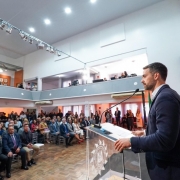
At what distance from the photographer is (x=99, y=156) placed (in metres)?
1.56

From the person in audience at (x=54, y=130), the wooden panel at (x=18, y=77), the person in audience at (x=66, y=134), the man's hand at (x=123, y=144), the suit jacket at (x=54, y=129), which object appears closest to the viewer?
the man's hand at (x=123, y=144)

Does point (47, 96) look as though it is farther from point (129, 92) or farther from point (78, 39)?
point (129, 92)

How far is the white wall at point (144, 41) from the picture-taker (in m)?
6.21

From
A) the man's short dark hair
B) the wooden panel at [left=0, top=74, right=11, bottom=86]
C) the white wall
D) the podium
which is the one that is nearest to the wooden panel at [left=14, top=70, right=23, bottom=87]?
the wooden panel at [left=0, top=74, right=11, bottom=86]

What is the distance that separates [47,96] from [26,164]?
6.88m

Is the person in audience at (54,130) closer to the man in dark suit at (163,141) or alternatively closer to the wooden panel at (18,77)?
the man in dark suit at (163,141)

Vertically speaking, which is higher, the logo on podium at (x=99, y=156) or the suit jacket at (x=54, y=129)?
the logo on podium at (x=99, y=156)

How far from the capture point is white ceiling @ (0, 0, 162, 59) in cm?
679

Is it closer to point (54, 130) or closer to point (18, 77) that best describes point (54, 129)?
point (54, 130)

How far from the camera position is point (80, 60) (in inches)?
354

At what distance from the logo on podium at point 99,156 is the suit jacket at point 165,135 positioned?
0.78 metres

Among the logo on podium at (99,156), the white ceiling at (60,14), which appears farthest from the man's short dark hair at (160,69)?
the white ceiling at (60,14)

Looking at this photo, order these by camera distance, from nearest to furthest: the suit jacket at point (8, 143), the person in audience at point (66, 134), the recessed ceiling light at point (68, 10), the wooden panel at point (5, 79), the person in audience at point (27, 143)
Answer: the suit jacket at point (8, 143), the person in audience at point (27, 143), the person in audience at point (66, 134), the recessed ceiling light at point (68, 10), the wooden panel at point (5, 79)

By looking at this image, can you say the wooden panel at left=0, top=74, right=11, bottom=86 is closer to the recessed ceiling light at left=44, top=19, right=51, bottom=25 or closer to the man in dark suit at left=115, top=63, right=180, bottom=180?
the recessed ceiling light at left=44, top=19, right=51, bottom=25
